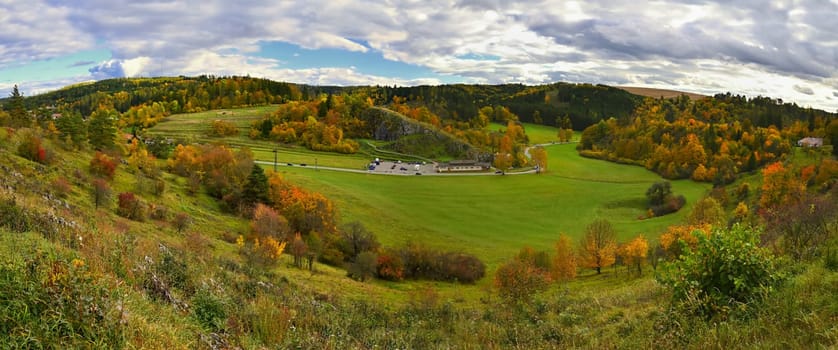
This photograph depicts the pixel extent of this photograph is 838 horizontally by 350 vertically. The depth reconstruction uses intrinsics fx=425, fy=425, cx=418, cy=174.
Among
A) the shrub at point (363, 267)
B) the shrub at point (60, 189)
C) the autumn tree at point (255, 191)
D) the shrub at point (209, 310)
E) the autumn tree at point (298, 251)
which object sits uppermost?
the shrub at point (209, 310)

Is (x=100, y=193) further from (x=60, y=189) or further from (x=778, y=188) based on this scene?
(x=778, y=188)

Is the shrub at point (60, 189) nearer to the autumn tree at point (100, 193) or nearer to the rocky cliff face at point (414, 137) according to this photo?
the autumn tree at point (100, 193)

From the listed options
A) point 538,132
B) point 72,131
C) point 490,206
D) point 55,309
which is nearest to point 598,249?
point 490,206

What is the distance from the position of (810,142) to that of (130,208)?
6003 inches

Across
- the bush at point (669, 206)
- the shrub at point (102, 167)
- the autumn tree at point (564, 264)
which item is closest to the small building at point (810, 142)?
the bush at point (669, 206)

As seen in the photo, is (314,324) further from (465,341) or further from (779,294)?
(779,294)

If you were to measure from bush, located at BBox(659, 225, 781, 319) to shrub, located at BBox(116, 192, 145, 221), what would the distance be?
3661cm

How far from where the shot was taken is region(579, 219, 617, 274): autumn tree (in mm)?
44969

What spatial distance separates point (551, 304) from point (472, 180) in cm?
7304

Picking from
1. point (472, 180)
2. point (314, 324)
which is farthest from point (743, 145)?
point (314, 324)

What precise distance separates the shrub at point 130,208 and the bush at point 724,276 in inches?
1442

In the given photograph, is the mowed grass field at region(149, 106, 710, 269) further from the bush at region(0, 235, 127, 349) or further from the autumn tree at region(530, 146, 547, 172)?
the bush at region(0, 235, 127, 349)

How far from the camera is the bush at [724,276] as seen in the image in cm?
764

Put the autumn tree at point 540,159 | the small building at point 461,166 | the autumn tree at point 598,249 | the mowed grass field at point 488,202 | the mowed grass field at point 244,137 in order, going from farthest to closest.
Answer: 1. the autumn tree at point 540,159
2. the mowed grass field at point 244,137
3. the small building at point 461,166
4. the mowed grass field at point 488,202
5. the autumn tree at point 598,249
